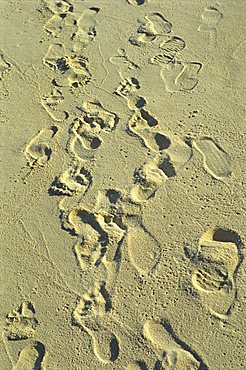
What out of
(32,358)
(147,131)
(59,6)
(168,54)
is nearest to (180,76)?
(168,54)

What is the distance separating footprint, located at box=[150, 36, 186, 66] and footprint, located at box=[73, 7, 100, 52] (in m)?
0.58

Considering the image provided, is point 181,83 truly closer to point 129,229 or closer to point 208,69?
point 208,69

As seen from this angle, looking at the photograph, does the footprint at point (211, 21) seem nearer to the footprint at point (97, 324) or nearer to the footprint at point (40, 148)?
the footprint at point (40, 148)

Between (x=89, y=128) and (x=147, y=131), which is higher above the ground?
(x=147, y=131)

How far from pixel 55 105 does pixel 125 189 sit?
3.06 ft

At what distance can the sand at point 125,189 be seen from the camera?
2.49 meters

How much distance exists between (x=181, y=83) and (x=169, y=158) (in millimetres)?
704

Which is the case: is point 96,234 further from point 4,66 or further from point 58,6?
point 58,6

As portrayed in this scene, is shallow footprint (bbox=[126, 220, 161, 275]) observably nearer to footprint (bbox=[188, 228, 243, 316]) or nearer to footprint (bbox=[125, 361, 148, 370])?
footprint (bbox=[188, 228, 243, 316])

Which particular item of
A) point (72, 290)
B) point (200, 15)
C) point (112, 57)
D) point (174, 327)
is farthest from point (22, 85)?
point (174, 327)

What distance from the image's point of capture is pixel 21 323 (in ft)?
8.52

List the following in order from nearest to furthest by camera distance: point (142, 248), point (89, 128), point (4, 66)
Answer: point (142, 248) → point (89, 128) → point (4, 66)

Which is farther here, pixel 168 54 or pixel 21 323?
pixel 168 54

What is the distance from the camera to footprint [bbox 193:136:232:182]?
2.98 m
